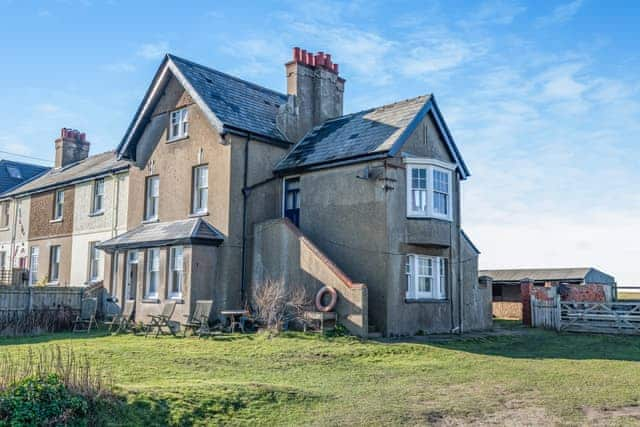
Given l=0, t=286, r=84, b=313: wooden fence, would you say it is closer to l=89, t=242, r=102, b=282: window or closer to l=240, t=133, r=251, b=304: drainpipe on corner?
l=89, t=242, r=102, b=282: window

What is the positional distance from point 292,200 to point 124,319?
7811 millimetres

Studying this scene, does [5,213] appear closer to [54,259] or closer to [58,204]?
[58,204]

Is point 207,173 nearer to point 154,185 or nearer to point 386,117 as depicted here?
point 154,185

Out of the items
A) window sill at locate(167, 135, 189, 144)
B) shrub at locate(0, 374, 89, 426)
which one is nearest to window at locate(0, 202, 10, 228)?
window sill at locate(167, 135, 189, 144)

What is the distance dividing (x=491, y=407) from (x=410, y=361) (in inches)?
187

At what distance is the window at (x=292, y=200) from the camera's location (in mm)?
24609

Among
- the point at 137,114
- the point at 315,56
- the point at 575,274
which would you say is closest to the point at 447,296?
the point at 315,56

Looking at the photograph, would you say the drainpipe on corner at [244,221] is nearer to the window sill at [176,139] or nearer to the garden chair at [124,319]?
the window sill at [176,139]

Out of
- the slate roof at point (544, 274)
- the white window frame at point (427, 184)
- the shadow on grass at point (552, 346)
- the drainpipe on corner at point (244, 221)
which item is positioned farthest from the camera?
the slate roof at point (544, 274)

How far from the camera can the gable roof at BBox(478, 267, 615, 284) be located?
136ft

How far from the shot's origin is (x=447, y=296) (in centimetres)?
2370

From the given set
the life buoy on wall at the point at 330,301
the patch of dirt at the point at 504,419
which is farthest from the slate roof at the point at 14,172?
the patch of dirt at the point at 504,419

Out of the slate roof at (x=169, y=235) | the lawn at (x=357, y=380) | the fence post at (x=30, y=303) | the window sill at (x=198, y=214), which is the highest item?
the window sill at (x=198, y=214)

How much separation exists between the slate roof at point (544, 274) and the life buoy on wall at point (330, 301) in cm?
2330
